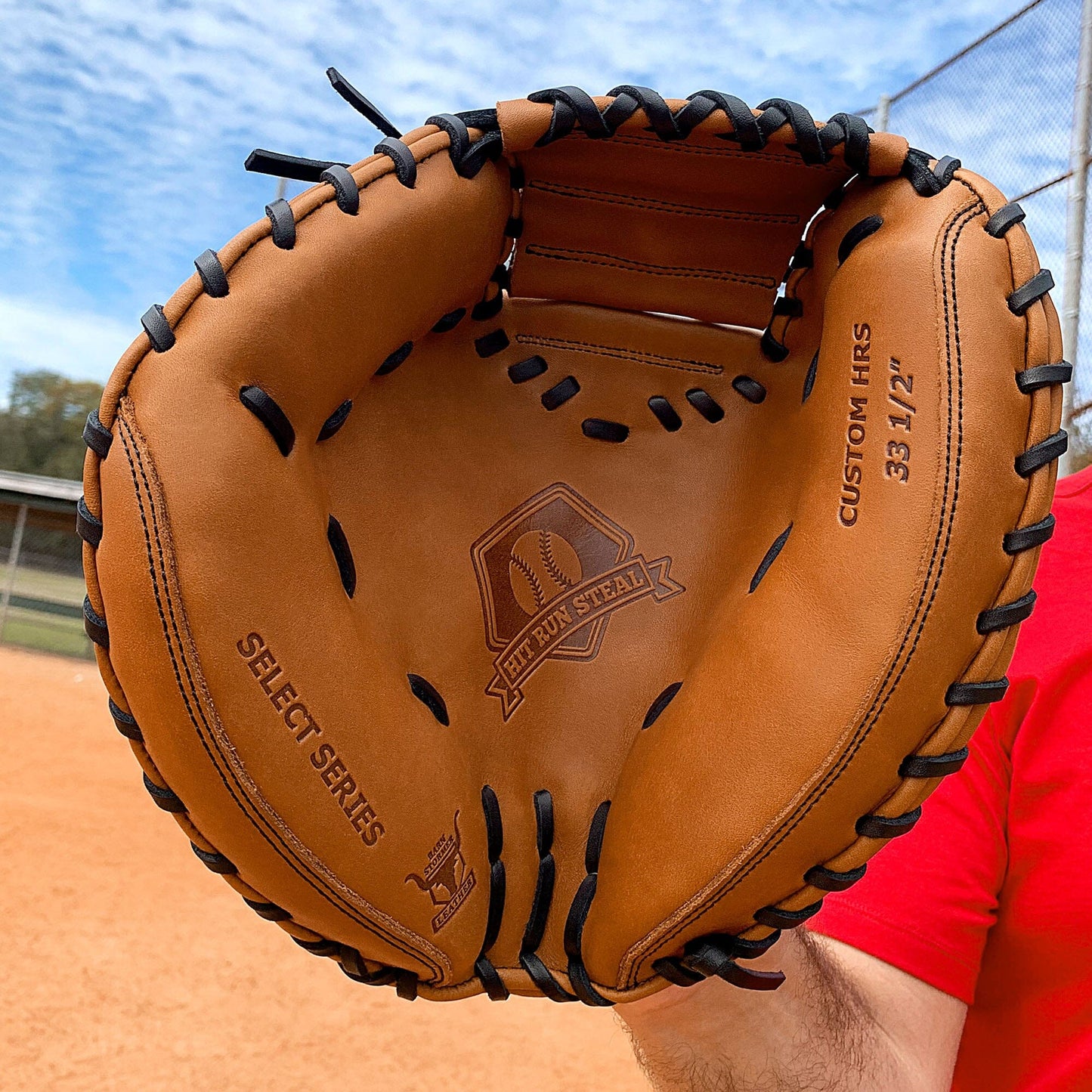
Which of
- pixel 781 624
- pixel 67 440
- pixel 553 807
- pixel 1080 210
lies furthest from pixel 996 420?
pixel 67 440

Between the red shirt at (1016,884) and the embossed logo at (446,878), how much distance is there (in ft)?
1.82

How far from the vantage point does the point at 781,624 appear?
34.1 inches

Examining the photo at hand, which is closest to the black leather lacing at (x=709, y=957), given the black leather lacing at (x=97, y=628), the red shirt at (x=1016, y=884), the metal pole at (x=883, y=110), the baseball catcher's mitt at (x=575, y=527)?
the baseball catcher's mitt at (x=575, y=527)

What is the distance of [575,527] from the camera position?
3.35 feet

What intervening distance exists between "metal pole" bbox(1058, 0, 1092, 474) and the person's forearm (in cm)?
463

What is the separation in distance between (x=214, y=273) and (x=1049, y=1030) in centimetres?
118

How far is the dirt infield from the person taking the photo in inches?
156

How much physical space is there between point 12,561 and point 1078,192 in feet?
41.1

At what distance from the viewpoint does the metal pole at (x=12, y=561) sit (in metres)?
12.7

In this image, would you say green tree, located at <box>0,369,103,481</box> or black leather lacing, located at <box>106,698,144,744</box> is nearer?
black leather lacing, located at <box>106,698,144,744</box>

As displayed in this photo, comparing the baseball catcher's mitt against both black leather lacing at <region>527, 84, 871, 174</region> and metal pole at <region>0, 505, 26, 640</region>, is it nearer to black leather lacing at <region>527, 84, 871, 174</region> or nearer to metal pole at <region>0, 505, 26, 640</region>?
black leather lacing at <region>527, 84, 871, 174</region>

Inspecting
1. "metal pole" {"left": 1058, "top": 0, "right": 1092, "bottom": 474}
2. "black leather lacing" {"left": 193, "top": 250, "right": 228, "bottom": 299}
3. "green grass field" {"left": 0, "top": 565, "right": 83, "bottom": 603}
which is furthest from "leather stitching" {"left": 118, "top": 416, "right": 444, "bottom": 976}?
"green grass field" {"left": 0, "top": 565, "right": 83, "bottom": 603}

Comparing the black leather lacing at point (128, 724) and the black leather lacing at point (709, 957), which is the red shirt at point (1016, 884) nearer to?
the black leather lacing at point (709, 957)

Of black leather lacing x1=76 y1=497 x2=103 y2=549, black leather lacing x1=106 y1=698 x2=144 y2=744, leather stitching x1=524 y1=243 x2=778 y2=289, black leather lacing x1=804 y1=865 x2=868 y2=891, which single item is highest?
leather stitching x1=524 y1=243 x2=778 y2=289
